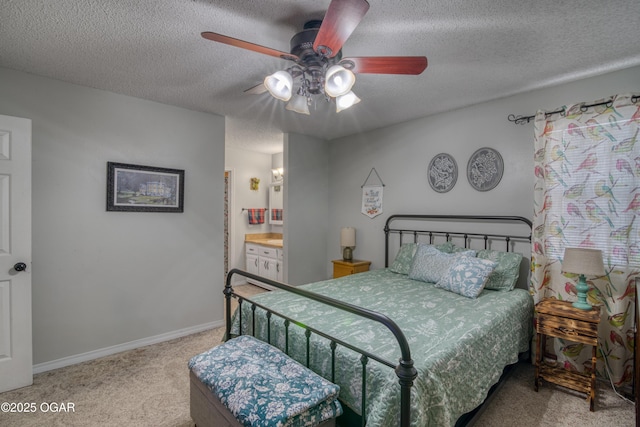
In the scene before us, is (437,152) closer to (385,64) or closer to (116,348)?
(385,64)

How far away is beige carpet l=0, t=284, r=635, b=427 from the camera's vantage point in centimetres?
199

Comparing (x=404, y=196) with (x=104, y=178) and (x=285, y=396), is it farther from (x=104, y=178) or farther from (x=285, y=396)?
(x=104, y=178)

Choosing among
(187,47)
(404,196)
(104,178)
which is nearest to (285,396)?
(187,47)

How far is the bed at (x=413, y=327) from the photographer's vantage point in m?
1.36

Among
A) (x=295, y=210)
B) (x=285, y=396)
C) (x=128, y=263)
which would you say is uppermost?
(x=295, y=210)

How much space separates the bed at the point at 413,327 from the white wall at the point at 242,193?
303 cm

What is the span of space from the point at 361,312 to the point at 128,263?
2668mm

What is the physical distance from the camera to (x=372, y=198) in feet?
13.7

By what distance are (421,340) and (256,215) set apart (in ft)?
14.8

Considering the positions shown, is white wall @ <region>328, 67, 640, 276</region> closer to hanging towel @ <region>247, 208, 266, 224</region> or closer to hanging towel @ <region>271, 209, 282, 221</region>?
hanging towel @ <region>271, 209, 282, 221</region>

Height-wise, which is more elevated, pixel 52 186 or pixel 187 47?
pixel 187 47

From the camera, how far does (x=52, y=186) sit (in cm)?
262

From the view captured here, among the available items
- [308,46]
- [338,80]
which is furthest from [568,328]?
[308,46]

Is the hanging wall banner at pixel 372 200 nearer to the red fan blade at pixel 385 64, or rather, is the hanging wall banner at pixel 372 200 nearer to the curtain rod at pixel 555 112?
the curtain rod at pixel 555 112
